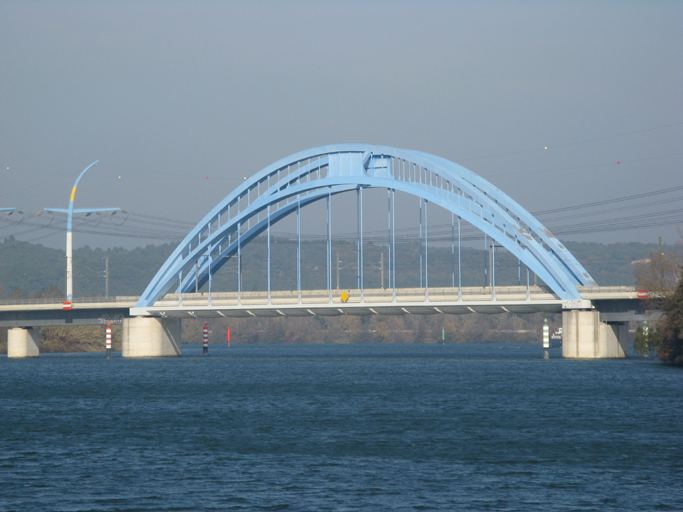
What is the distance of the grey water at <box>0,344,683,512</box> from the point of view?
2141 centimetres

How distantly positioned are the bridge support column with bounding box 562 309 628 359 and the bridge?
80 mm

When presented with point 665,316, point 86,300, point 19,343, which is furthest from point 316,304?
point 19,343

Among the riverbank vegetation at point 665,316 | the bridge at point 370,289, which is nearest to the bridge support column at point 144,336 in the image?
the bridge at point 370,289

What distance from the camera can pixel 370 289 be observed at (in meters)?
76.0

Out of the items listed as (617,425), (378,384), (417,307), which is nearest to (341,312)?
(417,307)

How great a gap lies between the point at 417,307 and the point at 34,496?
5466 centimetres

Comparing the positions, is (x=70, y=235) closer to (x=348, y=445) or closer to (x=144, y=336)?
(x=144, y=336)

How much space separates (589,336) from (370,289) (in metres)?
18.0

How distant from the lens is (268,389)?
52.2 metres

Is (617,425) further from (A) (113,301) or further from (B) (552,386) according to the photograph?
→ (A) (113,301)

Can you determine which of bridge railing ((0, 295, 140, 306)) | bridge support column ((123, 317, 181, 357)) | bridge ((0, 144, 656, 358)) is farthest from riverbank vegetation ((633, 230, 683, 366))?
bridge railing ((0, 295, 140, 306))

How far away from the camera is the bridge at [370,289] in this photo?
7231cm

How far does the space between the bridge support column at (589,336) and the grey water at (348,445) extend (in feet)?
51.5

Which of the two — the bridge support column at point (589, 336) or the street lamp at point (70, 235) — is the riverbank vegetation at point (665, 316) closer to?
the bridge support column at point (589, 336)
